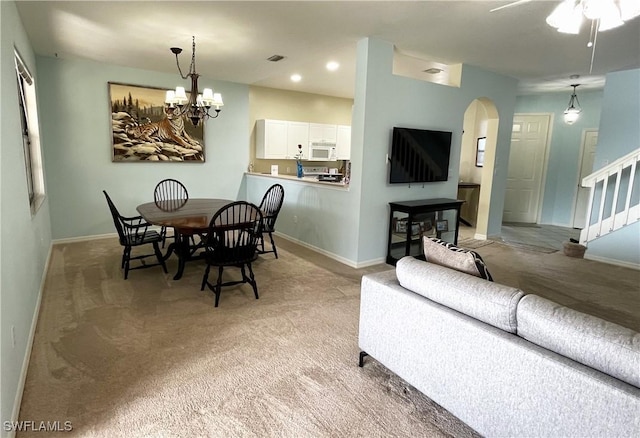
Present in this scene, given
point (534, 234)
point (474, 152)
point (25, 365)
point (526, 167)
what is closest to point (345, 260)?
point (25, 365)

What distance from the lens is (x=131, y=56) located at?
4.67 meters

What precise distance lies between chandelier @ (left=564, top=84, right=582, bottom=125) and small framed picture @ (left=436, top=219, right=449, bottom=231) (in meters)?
3.56

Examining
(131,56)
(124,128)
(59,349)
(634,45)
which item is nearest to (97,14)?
(131,56)

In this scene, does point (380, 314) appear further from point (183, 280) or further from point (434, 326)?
point (183, 280)

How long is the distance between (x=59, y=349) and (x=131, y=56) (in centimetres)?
380

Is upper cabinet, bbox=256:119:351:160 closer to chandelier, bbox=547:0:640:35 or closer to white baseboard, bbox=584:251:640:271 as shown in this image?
white baseboard, bbox=584:251:640:271

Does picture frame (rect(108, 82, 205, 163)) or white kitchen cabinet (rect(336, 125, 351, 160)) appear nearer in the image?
picture frame (rect(108, 82, 205, 163))

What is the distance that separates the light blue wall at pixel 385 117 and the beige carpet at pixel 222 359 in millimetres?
832

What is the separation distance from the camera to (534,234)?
6.52 metres

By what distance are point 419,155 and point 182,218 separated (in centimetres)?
295

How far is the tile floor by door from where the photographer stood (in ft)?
19.3

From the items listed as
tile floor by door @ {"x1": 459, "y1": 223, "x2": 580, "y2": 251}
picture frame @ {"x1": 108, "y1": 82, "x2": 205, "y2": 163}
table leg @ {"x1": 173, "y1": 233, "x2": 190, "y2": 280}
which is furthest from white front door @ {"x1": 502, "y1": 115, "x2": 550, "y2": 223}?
table leg @ {"x1": 173, "y1": 233, "x2": 190, "y2": 280}

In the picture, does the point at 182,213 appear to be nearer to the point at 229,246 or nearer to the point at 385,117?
the point at 229,246

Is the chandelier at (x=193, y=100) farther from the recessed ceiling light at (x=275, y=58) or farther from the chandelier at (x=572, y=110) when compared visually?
the chandelier at (x=572, y=110)
